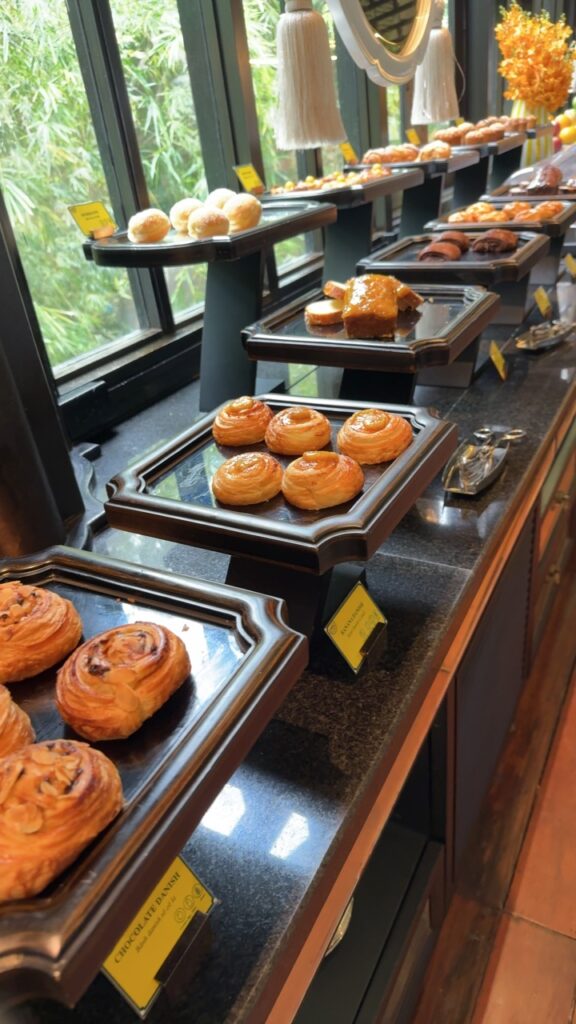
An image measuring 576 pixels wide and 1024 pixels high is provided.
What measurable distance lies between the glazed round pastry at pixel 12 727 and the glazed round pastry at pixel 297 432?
499 millimetres

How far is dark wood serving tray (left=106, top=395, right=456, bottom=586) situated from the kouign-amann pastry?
1.04 ft

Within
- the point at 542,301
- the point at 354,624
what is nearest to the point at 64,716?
the point at 354,624

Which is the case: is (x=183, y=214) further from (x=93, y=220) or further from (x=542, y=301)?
(x=542, y=301)

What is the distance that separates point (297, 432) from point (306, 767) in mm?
413

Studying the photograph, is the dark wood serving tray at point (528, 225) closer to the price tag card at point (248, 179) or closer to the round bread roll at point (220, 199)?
the price tag card at point (248, 179)

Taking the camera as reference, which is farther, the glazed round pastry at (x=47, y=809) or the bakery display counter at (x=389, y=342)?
the bakery display counter at (x=389, y=342)

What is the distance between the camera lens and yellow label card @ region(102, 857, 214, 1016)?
605mm

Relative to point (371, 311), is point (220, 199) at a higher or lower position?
higher

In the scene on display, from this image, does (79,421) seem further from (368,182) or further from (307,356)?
(368,182)

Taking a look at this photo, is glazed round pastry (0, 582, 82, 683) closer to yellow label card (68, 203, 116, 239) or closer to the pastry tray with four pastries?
the pastry tray with four pastries

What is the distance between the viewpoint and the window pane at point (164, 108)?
192 centimetres

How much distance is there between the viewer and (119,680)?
60 cm

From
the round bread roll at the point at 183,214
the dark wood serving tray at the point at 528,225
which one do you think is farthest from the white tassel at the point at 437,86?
the round bread roll at the point at 183,214

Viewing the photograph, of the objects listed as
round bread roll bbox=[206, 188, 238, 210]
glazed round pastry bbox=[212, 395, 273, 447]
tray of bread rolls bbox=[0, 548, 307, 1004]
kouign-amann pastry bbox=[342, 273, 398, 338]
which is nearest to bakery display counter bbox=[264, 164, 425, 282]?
round bread roll bbox=[206, 188, 238, 210]
